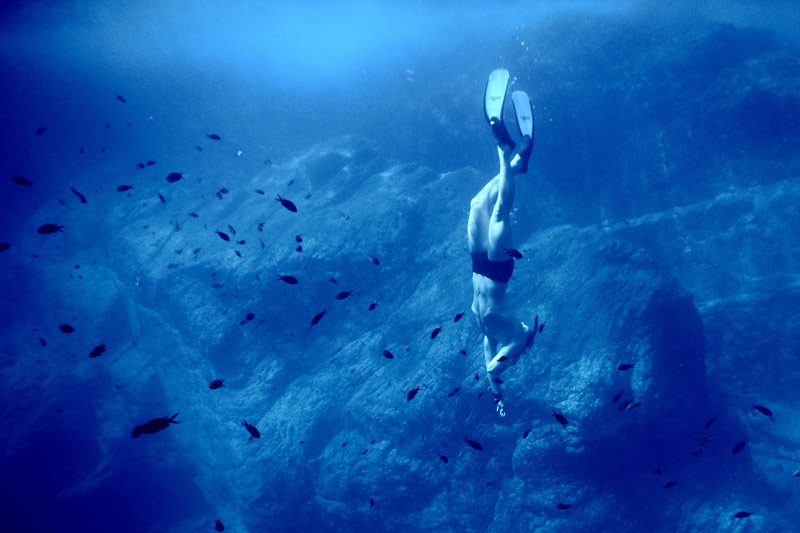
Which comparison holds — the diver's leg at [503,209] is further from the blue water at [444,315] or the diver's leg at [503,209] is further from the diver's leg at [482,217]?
the blue water at [444,315]

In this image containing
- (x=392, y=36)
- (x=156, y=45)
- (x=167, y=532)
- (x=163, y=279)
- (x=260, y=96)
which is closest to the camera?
(x=167, y=532)

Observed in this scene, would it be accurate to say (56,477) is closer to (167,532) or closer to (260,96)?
(167,532)

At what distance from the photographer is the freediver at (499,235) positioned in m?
5.54

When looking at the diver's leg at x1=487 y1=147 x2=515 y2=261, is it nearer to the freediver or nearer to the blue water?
the freediver

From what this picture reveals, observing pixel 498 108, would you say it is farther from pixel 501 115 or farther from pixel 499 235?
pixel 499 235

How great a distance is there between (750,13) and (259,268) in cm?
5472

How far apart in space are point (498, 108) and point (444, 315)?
732 centimetres

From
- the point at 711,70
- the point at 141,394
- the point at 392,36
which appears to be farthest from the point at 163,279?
the point at 392,36

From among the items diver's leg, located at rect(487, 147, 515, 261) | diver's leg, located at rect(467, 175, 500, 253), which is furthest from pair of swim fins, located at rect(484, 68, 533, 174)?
diver's leg, located at rect(467, 175, 500, 253)

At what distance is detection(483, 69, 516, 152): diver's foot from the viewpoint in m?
5.58

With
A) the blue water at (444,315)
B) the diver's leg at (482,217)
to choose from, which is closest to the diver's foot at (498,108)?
the diver's leg at (482,217)

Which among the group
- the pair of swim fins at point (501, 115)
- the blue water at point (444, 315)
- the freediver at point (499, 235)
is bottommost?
the blue water at point (444, 315)

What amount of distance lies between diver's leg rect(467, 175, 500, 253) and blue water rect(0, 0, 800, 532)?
376 cm

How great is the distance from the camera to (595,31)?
1716 centimetres
